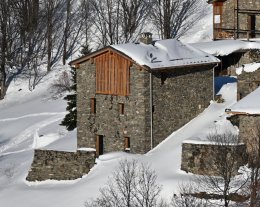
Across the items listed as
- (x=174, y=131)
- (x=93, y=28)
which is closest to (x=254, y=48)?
(x=174, y=131)

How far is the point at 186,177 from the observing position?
2983cm

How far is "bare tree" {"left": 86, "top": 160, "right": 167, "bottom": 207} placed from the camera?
89.4ft

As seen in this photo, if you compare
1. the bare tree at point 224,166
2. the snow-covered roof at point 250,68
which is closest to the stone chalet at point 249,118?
the bare tree at point 224,166

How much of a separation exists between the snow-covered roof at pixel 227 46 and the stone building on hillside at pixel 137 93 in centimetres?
662

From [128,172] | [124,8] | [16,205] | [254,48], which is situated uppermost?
[124,8]

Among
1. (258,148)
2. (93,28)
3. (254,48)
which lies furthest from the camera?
(93,28)

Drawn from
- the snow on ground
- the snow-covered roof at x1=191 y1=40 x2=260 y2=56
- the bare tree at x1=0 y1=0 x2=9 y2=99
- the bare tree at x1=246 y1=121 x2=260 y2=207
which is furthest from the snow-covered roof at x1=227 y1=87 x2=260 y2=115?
the bare tree at x1=0 y1=0 x2=9 y2=99

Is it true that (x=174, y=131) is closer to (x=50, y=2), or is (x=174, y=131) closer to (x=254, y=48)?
(x=254, y=48)

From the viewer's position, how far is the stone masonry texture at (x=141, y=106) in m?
33.7

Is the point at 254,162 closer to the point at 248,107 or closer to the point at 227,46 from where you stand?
the point at 248,107

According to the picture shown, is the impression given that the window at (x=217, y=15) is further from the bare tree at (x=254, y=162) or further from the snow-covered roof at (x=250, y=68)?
the bare tree at (x=254, y=162)

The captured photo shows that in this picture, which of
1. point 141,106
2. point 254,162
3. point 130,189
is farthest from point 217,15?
point 254,162

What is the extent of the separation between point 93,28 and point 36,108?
60.0ft

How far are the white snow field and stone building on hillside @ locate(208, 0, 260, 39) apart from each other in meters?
10.1
